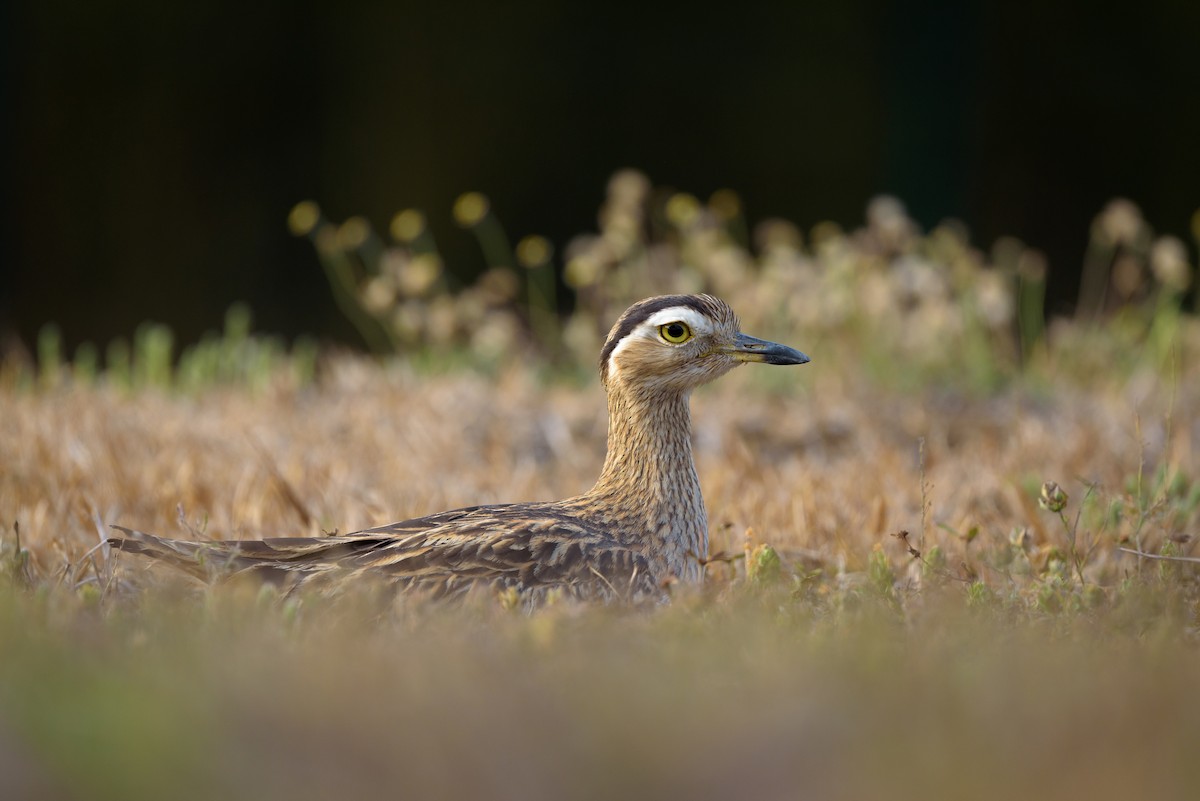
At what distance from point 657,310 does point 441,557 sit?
3.45ft

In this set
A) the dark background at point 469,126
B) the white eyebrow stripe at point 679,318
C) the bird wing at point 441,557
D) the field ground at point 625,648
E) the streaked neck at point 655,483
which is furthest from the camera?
the dark background at point 469,126

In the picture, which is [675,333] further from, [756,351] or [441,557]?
[441,557]

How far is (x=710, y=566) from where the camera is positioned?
3.79 meters

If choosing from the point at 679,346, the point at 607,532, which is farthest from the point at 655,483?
the point at 679,346

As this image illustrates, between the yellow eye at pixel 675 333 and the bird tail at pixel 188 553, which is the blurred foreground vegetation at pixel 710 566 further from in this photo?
the yellow eye at pixel 675 333

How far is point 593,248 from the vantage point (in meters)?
7.11

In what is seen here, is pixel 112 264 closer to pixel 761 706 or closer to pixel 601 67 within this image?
pixel 601 67

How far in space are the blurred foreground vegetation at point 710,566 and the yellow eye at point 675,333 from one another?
1.93ft

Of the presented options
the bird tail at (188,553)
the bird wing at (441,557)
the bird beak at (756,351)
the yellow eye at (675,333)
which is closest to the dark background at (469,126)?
the bird beak at (756,351)

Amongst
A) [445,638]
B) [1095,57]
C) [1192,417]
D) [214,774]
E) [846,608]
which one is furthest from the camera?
[1095,57]

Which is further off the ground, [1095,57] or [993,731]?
[1095,57]

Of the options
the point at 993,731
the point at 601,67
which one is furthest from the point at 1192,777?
the point at 601,67

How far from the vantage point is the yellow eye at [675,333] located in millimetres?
3824

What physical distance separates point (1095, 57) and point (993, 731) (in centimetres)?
959
